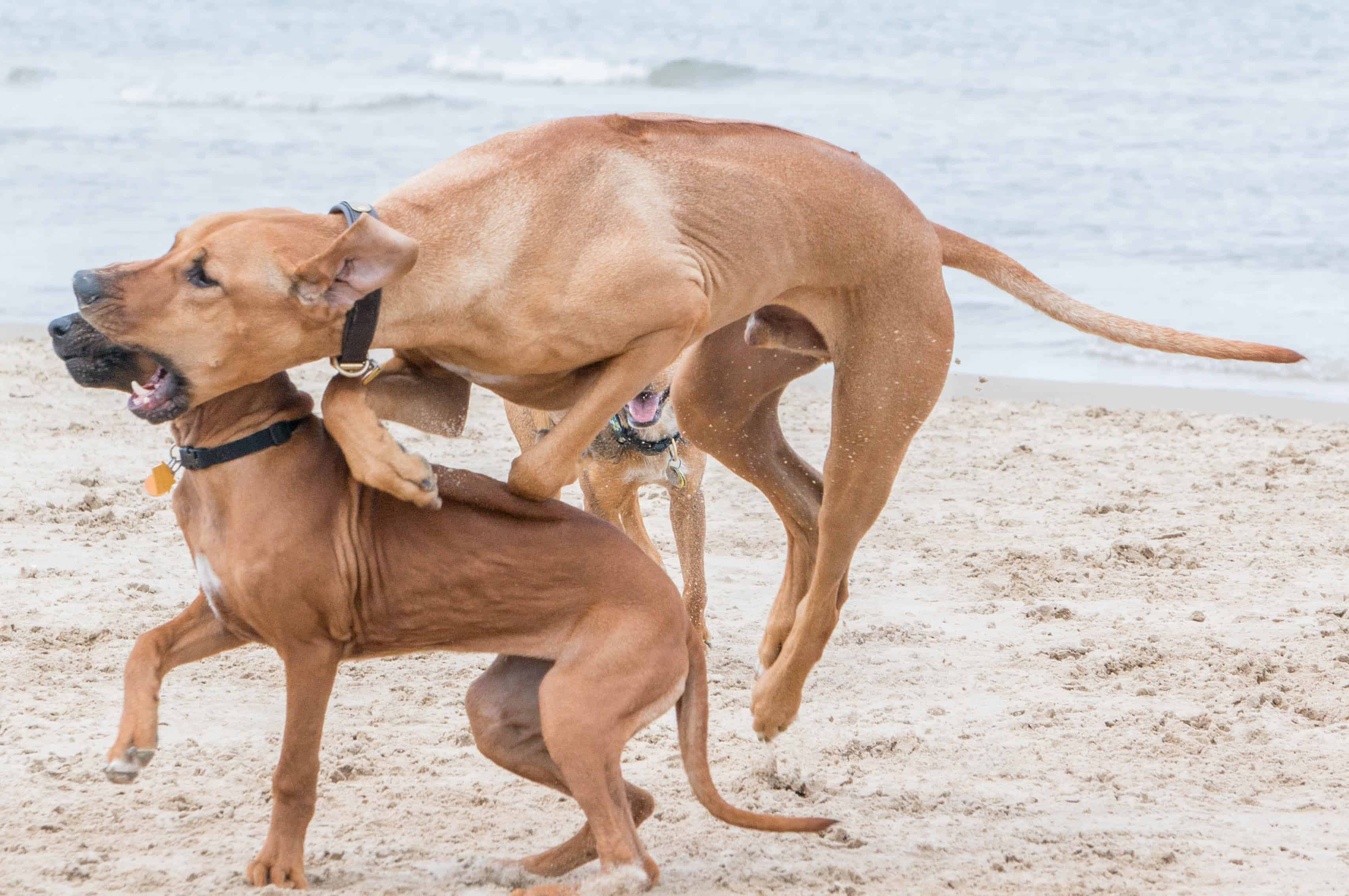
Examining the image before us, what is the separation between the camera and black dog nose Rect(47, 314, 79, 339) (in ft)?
10.6

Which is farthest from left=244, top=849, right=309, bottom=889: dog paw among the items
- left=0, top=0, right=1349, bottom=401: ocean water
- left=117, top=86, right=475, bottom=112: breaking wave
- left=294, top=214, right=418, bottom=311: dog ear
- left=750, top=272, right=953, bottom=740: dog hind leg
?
left=117, top=86, right=475, bottom=112: breaking wave

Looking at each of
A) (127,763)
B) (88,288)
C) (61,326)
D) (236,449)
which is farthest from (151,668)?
(88,288)

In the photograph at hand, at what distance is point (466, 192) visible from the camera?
136 inches

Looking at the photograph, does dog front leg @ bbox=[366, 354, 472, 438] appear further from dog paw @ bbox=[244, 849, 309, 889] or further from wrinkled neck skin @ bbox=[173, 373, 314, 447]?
dog paw @ bbox=[244, 849, 309, 889]

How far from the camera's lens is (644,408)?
583 centimetres

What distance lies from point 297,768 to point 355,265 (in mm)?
1200

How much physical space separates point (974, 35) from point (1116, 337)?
78.0ft

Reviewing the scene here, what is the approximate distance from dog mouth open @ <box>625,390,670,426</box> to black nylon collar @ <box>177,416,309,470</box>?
235 centimetres

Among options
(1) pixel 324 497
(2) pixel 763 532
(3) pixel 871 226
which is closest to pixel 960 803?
(3) pixel 871 226

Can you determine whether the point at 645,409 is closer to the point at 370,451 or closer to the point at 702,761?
the point at 702,761

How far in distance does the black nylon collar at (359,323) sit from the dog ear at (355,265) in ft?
0.13

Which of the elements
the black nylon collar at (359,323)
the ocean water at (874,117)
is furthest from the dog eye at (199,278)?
the ocean water at (874,117)

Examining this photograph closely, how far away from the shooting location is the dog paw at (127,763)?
342 cm

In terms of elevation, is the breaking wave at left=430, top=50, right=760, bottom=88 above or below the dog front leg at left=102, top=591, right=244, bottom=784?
above
